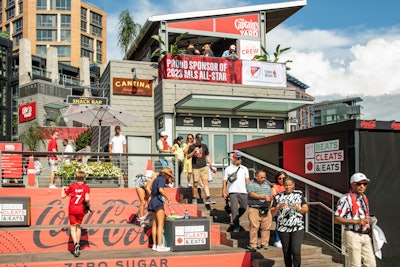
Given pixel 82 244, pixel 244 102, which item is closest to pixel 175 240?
pixel 82 244

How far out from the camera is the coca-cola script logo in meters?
23.7

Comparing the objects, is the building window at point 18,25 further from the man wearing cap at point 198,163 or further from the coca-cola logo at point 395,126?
the coca-cola logo at point 395,126

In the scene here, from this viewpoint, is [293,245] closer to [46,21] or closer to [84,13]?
[46,21]

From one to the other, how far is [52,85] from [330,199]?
191 feet

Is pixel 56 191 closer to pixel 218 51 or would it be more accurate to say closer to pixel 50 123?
pixel 218 51

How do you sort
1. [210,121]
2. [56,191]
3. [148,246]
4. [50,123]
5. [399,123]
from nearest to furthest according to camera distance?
[399,123] < [148,246] < [56,191] < [210,121] < [50,123]

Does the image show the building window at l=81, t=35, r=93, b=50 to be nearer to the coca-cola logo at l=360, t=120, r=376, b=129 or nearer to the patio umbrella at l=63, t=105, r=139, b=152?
the patio umbrella at l=63, t=105, r=139, b=152

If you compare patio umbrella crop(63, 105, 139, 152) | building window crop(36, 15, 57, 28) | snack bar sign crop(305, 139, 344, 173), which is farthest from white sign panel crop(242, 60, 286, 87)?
building window crop(36, 15, 57, 28)

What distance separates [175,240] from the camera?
31.5 ft

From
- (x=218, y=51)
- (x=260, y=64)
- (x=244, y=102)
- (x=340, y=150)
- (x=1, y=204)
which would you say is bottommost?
(x=1, y=204)

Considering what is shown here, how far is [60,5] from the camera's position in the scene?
8781 centimetres

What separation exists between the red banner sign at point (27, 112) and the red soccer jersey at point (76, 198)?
5440 centimetres

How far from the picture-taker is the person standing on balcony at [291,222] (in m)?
7.93

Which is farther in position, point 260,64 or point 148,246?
point 260,64
